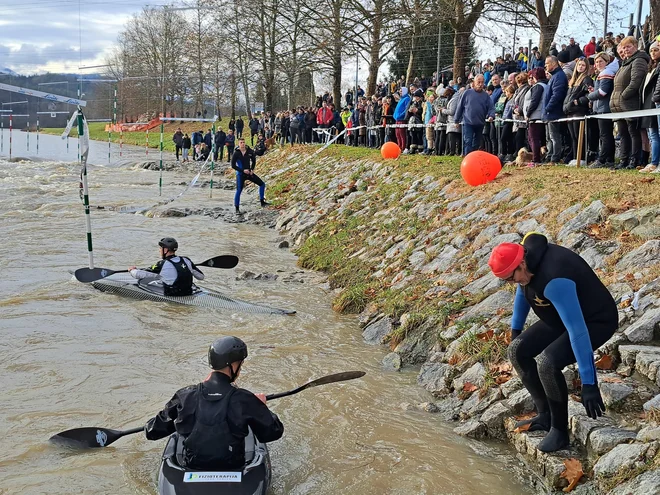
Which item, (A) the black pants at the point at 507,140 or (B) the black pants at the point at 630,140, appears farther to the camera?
(A) the black pants at the point at 507,140

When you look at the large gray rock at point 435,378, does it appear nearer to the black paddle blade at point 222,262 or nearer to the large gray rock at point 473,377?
the large gray rock at point 473,377

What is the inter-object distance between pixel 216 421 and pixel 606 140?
27.4ft

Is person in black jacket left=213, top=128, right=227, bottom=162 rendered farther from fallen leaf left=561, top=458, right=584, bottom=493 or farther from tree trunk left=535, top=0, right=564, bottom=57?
fallen leaf left=561, top=458, right=584, bottom=493

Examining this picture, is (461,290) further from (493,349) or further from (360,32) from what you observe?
(360,32)

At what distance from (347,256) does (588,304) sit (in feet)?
24.2

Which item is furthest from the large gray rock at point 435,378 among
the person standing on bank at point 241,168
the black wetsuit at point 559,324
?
the person standing on bank at point 241,168

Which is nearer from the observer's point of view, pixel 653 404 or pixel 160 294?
pixel 653 404

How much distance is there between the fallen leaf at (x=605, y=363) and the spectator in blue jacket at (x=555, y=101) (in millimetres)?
6806

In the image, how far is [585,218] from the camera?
777cm

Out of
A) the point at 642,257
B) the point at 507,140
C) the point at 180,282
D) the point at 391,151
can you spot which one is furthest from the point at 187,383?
the point at 391,151

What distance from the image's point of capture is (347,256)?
11.8m

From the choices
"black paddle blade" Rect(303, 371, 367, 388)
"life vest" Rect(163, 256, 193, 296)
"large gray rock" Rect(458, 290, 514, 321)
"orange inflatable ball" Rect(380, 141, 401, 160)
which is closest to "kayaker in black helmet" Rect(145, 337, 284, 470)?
"black paddle blade" Rect(303, 371, 367, 388)

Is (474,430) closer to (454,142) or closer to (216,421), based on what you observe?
(216,421)

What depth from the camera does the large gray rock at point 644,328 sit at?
5.42 metres
